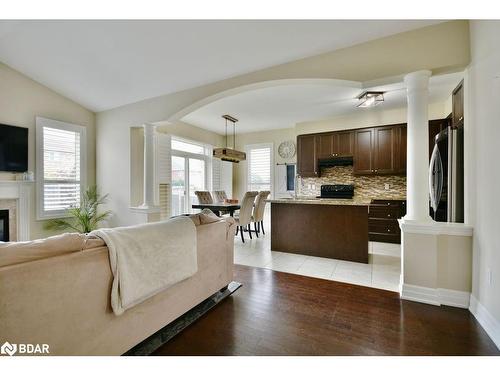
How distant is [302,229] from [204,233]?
7.28ft

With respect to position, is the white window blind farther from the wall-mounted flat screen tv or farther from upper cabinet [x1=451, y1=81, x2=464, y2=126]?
the wall-mounted flat screen tv

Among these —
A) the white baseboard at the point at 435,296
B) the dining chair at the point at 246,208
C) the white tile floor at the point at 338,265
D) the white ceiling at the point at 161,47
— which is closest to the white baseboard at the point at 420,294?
the white baseboard at the point at 435,296

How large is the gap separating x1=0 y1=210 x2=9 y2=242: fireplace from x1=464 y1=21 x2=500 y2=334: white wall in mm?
5766

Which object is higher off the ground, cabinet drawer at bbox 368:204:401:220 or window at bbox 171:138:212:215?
window at bbox 171:138:212:215

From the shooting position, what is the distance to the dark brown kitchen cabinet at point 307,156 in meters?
5.55

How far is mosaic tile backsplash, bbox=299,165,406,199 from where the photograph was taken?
493 cm

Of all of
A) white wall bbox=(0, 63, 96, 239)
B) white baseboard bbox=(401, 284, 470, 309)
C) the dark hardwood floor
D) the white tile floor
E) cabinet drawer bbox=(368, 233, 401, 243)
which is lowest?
the dark hardwood floor

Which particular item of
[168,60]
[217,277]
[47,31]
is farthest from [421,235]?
[47,31]

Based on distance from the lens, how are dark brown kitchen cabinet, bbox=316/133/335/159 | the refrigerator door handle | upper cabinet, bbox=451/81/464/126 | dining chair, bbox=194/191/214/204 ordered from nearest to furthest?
upper cabinet, bbox=451/81/464/126 → the refrigerator door handle → dining chair, bbox=194/191/214/204 → dark brown kitchen cabinet, bbox=316/133/335/159

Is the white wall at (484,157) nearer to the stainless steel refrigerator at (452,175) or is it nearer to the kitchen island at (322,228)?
the stainless steel refrigerator at (452,175)

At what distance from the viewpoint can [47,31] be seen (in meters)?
2.84

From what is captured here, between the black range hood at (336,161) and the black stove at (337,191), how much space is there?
50cm

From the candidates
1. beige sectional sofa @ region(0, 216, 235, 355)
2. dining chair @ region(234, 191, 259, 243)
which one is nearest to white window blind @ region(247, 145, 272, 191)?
dining chair @ region(234, 191, 259, 243)
